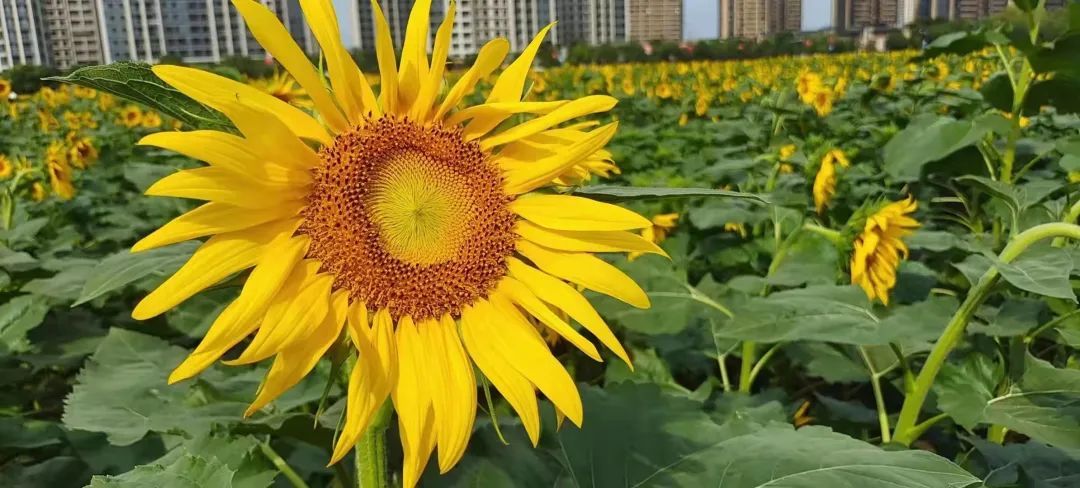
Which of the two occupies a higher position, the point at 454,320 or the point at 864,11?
the point at 864,11

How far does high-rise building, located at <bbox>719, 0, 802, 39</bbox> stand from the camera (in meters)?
60.8

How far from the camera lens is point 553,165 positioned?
2.54ft

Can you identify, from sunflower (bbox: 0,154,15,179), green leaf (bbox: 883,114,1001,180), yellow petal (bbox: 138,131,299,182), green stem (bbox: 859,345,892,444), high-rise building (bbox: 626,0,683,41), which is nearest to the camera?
yellow petal (bbox: 138,131,299,182)

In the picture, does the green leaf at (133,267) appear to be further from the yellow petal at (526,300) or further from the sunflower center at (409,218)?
the yellow petal at (526,300)

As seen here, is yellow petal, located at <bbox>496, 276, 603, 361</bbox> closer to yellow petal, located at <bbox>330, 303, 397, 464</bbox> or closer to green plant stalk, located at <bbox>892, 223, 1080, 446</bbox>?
yellow petal, located at <bbox>330, 303, 397, 464</bbox>

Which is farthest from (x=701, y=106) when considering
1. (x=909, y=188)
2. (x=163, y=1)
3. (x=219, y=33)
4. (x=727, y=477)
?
(x=163, y=1)

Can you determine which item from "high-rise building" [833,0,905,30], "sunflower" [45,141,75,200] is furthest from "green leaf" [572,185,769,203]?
"high-rise building" [833,0,905,30]

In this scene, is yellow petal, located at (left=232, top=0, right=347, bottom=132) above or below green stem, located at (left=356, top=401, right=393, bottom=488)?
above

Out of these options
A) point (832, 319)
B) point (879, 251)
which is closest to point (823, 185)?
point (879, 251)

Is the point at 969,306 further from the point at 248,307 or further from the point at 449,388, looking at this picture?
the point at 248,307

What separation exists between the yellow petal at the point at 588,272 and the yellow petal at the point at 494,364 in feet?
0.23

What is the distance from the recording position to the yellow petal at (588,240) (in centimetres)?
78

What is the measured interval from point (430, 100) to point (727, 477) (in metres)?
0.51

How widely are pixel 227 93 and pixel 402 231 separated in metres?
0.21
